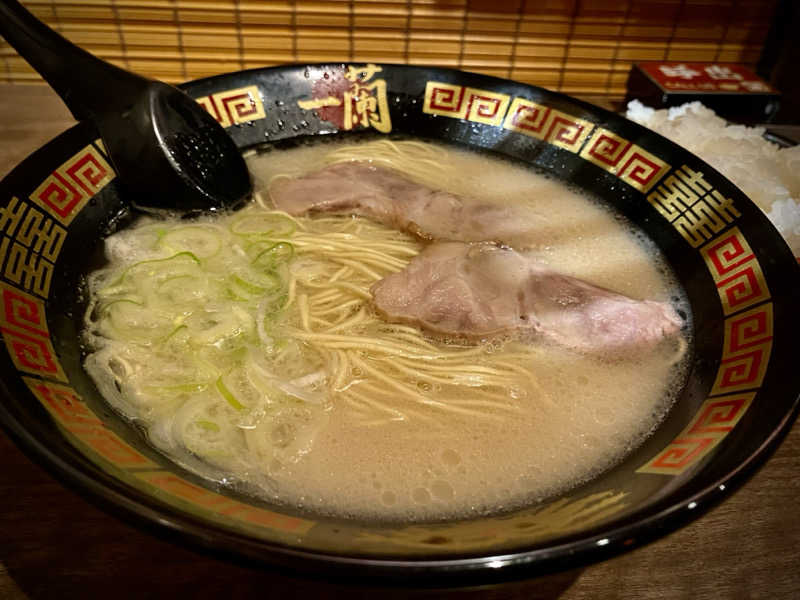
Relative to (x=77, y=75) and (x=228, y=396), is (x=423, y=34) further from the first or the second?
(x=228, y=396)

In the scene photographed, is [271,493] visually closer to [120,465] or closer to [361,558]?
[120,465]

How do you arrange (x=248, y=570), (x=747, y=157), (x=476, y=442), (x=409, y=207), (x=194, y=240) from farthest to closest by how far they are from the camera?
(x=747, y=157) < (x=409, y=207) < (x=194, y=240) < (x=476, y=442) < (x=248, y=570)

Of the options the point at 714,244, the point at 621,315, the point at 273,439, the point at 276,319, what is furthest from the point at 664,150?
the point at 273,439

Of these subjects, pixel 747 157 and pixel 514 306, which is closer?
pixel 514 306

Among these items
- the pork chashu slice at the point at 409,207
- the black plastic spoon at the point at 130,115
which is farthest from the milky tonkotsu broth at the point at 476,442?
the pork chashu slice at the point at 409,207

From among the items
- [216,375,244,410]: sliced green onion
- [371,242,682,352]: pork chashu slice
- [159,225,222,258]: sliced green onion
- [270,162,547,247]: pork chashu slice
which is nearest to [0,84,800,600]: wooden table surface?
[216,375,244,410]: sliced green onion

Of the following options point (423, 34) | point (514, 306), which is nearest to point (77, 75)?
point (514, 306)

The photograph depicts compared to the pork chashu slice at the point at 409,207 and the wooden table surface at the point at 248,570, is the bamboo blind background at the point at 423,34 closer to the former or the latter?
the pork chashu slice at the point at 409,207
